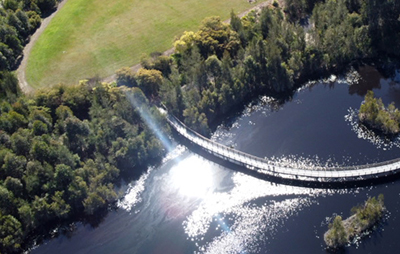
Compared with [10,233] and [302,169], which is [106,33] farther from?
[302,169]

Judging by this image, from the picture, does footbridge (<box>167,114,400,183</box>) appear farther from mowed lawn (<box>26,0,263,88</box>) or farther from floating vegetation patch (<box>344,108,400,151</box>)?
mowed lawn (<box>26,0,263,88</box>)

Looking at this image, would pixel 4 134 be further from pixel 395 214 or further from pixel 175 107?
pixel 395 214

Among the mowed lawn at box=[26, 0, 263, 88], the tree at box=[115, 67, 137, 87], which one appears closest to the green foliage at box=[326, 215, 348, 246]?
the tree at box=[115, 67, 137, 87]

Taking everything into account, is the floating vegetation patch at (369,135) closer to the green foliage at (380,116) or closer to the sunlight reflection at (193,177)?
the green foliage at (380,116)

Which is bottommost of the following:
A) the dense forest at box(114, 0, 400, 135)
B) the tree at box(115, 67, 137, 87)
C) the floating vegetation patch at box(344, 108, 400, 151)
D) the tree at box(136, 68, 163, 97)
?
the floating vegetation patch at box(344, 108, 400, 151)

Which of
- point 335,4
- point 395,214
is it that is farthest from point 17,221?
point 335,4

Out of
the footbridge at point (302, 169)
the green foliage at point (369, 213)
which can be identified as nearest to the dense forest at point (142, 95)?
the footbridge at point (302, 169)

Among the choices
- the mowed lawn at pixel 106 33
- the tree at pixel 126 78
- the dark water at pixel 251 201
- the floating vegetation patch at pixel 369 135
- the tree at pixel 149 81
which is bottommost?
the floating vegetation patch at pixel 369 135
